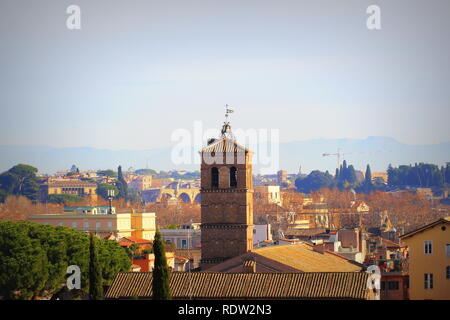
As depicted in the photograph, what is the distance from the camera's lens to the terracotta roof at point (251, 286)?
5397 centimetres

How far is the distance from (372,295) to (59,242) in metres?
24.0

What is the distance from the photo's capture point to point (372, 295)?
5606cm

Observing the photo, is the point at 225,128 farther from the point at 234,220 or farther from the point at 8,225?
the point at 8,225

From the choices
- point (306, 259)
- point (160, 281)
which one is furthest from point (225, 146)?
point (160, 281)

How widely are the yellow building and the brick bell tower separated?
12.6m

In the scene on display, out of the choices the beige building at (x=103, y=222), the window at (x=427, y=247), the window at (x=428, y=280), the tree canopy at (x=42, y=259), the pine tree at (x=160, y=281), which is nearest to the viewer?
the pine tree at (x=160, y=281)

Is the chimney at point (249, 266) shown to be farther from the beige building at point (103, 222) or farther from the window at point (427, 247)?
the beige building at point (103, 222)

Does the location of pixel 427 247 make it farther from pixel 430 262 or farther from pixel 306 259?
pixel 306 259

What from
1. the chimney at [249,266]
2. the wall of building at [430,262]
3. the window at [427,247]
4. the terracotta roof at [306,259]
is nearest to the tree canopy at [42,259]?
the terracotta roof at [306,259]

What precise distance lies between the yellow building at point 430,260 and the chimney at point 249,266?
7.79 meters

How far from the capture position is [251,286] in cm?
5512

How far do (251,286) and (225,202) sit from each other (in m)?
14.5

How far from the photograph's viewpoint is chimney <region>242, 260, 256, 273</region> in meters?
62.1
